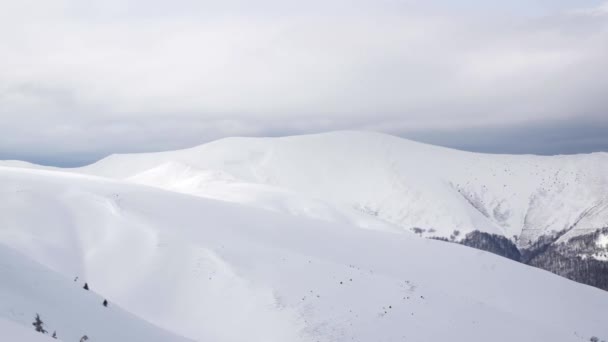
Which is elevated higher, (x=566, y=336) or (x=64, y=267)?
(x=64, y=267)

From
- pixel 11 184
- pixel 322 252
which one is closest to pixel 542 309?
pixel 322 252

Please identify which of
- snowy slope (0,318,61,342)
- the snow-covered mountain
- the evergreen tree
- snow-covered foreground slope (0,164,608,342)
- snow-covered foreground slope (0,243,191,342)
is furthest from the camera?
snow-covered foreground slope (0,164,608,342)

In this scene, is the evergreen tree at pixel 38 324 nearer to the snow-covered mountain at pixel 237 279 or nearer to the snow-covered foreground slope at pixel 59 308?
the snow-covered foreground slope at pixel 59 308

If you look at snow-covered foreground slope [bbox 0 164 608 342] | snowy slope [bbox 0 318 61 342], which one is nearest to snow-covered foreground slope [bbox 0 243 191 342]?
snow-covered foreground slope [bbox 0 164 608 342]

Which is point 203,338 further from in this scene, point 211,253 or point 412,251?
point 412,251

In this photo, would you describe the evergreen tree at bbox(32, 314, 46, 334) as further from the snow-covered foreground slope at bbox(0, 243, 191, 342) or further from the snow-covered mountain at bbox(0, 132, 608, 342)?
the snow-covered mountain at bbox(0, 132, 608, 342)

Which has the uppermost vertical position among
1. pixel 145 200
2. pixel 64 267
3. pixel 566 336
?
pixel 145 200

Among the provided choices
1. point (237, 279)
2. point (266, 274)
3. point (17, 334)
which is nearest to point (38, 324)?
point (17, 334)
